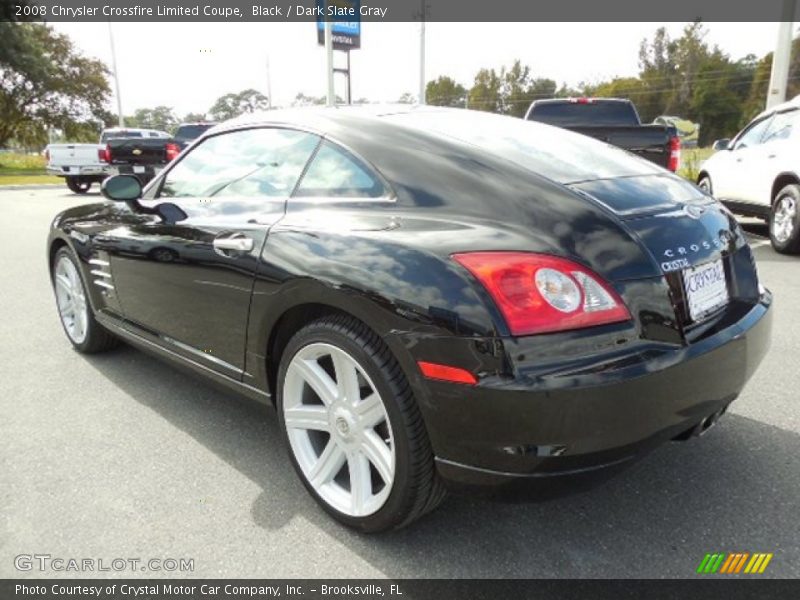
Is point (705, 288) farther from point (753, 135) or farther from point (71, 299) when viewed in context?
point (753, 135)

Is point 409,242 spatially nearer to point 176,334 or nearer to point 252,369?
point 252,369

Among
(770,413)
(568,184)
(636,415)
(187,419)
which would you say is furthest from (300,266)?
(770,413)

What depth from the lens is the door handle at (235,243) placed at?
249 cm

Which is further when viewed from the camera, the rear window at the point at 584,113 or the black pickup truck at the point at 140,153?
the black pickup truck at the point at 140,153

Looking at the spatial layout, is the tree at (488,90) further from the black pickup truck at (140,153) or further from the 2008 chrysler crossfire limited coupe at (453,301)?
the 2008 chrysler crossfire limited coupe at (453,301)

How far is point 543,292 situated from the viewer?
1809mm

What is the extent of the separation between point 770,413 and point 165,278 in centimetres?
296

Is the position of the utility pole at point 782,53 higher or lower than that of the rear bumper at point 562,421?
higher

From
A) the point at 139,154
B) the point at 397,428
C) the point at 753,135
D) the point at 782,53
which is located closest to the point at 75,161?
the point at 139,154

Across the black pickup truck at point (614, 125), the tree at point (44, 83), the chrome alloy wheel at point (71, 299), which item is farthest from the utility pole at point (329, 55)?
the tree at point (44, 83)

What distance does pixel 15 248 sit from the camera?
8570mm

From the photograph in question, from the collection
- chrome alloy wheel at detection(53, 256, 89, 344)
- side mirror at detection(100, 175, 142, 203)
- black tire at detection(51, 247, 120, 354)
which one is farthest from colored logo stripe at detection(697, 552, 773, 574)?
chrome alloy wheel at detection(53, 256, 89, 344)

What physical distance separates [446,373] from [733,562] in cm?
117

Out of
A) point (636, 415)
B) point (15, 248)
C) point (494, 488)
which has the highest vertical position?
point (636, 415)
